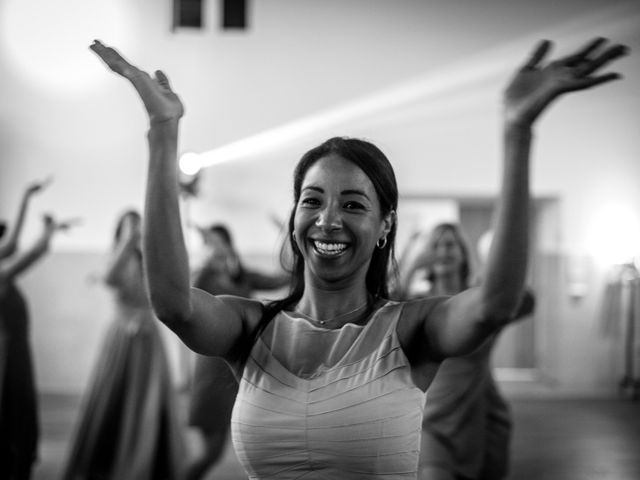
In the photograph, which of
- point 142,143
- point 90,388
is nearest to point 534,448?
point 90,388

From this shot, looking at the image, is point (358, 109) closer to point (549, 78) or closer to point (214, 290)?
point (214, 290)

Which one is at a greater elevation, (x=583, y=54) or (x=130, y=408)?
(x=583, y=54)

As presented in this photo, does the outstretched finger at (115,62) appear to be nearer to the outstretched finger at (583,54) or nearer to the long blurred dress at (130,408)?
the outstretched finger at (583,54)

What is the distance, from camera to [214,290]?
383 centimetres

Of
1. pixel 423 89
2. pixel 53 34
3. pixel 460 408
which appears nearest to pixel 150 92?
pixel 460 408

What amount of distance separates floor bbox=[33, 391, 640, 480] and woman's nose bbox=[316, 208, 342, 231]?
10.6 feet

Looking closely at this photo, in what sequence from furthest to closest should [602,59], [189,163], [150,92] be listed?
1. [189,163]
2. [150,92]
3. [602,59]

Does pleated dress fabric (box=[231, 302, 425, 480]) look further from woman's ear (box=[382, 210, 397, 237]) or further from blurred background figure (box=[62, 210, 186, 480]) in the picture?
blurred background figure (box=[62, 210, 186, 480])

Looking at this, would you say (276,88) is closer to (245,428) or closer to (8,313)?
(8,313)

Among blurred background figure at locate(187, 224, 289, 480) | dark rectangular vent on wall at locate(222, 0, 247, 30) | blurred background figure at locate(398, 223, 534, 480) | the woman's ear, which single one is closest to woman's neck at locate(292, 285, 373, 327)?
Answer: the woman's ear

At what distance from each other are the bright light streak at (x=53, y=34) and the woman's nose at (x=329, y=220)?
723 centimetres

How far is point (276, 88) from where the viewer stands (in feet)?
26.5

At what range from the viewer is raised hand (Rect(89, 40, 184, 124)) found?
1.17 m

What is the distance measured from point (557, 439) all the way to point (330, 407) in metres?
4.73
